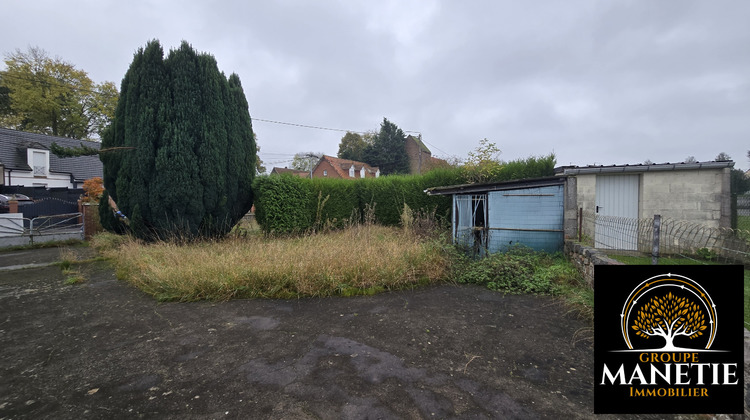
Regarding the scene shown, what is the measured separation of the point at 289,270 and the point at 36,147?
2355cm

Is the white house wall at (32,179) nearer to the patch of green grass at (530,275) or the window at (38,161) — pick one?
the window at (38,161)

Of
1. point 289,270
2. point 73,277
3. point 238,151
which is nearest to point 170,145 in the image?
Result: point 238,151

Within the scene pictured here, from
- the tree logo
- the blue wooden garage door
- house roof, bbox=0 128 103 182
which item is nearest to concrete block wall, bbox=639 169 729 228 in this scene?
the blue wooden garage door

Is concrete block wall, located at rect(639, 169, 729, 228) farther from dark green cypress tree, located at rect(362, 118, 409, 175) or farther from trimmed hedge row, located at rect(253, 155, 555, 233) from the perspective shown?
dark green cypress tree, located at rect(362, 118, 409, 175)

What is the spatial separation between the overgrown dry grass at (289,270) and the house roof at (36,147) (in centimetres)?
1702

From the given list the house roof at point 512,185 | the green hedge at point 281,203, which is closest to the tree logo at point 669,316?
the house roof at point 512,185

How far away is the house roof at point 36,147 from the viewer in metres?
17.1

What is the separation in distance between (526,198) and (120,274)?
788 centimetres

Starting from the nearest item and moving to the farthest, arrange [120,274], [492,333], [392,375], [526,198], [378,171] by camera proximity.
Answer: [392,375] → [492,333] → [120,274] → [526,198] → [378,171]

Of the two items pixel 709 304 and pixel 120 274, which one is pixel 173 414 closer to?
pixel 709 304

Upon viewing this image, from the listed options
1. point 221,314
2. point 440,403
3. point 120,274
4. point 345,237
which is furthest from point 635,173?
point 120,274

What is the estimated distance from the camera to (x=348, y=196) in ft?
36.1

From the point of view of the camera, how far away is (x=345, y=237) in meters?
6.42

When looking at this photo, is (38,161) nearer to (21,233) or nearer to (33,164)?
(33,164)
